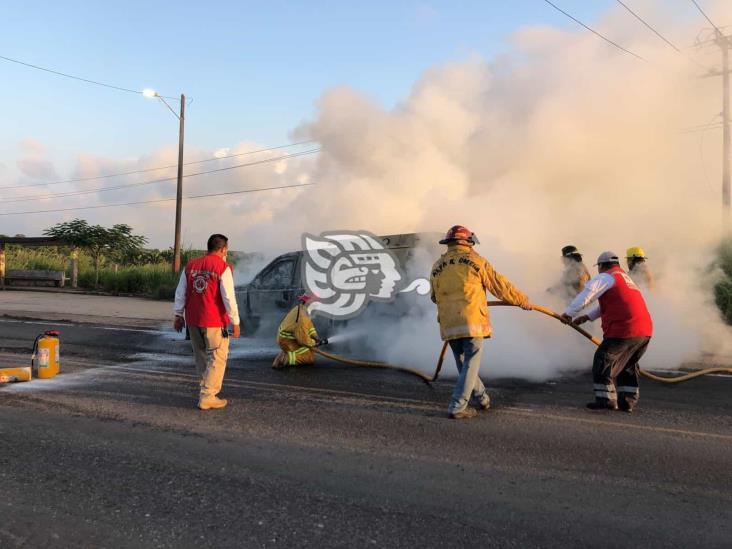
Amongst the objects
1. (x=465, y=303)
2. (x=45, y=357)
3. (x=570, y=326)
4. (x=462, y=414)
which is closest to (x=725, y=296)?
(x=570, y=326)

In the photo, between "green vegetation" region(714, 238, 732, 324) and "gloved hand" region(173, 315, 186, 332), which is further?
"green vegetation" region(714, 238, 732, 324)

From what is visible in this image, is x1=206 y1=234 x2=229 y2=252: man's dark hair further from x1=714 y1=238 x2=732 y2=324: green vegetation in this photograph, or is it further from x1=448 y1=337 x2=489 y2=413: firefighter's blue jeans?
x1=714 y1=238 x2=732 y2=324: green vegetation

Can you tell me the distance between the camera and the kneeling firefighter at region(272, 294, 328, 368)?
748 cm

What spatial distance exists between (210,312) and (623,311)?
386 centimetres

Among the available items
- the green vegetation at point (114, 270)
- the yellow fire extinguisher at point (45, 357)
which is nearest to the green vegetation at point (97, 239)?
the green vegetation at point (114, 270)

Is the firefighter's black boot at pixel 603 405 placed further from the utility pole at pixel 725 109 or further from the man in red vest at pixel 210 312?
the utility pole at pixel 725 109

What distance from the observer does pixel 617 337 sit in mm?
5371

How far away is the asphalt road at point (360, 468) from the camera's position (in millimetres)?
2943

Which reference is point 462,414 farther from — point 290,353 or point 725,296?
point 725,296

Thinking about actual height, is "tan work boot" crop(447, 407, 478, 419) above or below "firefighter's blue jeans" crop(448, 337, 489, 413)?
below

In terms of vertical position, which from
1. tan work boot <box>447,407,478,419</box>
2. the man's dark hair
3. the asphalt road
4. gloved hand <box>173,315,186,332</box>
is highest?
the man's dark hair

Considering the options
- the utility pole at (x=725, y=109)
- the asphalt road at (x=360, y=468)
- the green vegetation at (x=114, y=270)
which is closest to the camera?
the asphalt road at (x=360, y=468)

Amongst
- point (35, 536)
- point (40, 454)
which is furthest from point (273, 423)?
A: point (35, 536)

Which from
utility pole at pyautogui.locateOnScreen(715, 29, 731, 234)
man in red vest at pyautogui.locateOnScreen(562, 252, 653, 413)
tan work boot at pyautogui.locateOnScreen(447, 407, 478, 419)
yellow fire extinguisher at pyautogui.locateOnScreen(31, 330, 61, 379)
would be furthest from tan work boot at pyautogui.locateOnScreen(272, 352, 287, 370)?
utility pole at pyautogui.locateOnScreen(715, 29, 731, 234)
